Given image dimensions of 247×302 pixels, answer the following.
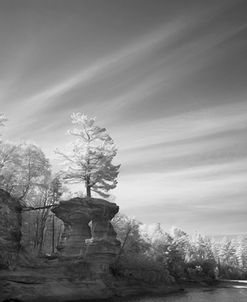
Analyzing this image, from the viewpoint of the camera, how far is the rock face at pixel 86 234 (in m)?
50.0

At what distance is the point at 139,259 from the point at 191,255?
150 ft

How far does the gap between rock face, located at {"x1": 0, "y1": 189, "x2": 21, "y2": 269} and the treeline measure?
65.5 feet

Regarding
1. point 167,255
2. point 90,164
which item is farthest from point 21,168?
point 167,255

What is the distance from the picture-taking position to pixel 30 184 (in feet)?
176

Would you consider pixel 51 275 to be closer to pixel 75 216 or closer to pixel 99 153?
pixel 75 216

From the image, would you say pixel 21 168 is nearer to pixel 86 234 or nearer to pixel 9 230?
pixel 9 230

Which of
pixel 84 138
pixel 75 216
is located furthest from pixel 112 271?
pixel 84 138

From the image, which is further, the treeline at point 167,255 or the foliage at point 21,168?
the treeline at point 167,255

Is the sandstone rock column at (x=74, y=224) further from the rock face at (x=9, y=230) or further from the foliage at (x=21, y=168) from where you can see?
the rock face at (x=9, y=230)

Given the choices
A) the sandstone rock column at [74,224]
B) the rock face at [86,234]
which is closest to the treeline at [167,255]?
the rock face at [86,234]

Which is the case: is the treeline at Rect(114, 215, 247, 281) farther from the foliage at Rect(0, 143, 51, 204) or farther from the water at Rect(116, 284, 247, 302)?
the foliage at Rect(0, 143, 51, 204)

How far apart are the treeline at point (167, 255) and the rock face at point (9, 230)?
19951mm

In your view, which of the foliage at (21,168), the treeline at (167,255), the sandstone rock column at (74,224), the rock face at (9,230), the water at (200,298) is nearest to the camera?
the rock face at (9,230)

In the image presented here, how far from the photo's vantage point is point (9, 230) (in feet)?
143
